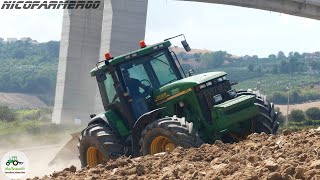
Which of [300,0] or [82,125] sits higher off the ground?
[300,0]

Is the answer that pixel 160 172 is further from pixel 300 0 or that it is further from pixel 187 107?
pixel 300 0

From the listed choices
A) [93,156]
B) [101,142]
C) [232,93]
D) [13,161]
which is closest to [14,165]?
[13,161]

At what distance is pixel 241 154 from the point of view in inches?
351

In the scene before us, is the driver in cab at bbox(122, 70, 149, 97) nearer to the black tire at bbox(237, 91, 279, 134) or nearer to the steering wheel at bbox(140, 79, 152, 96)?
the steering wheel at bbox(140, 79, 152, 96)

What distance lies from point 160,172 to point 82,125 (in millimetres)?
27291

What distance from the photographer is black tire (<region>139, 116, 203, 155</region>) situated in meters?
11.1

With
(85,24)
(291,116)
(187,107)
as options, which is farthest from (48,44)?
(187,107)

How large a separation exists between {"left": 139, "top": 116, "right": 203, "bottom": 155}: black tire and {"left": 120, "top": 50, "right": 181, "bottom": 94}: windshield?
1.32m

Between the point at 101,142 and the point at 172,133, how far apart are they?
187cm

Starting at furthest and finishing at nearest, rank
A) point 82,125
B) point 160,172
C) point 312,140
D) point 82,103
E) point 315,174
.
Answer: point 82,103, point 82,125, point 312,140, point 160,172, point 315,174

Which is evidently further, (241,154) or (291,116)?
(291,116)

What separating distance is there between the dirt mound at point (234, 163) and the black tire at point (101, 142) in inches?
80.7

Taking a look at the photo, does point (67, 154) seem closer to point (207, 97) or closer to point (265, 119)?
point (207, 97)

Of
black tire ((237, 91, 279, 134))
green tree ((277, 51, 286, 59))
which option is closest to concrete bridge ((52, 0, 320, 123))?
black tire ((237, 91, 279, 134))
